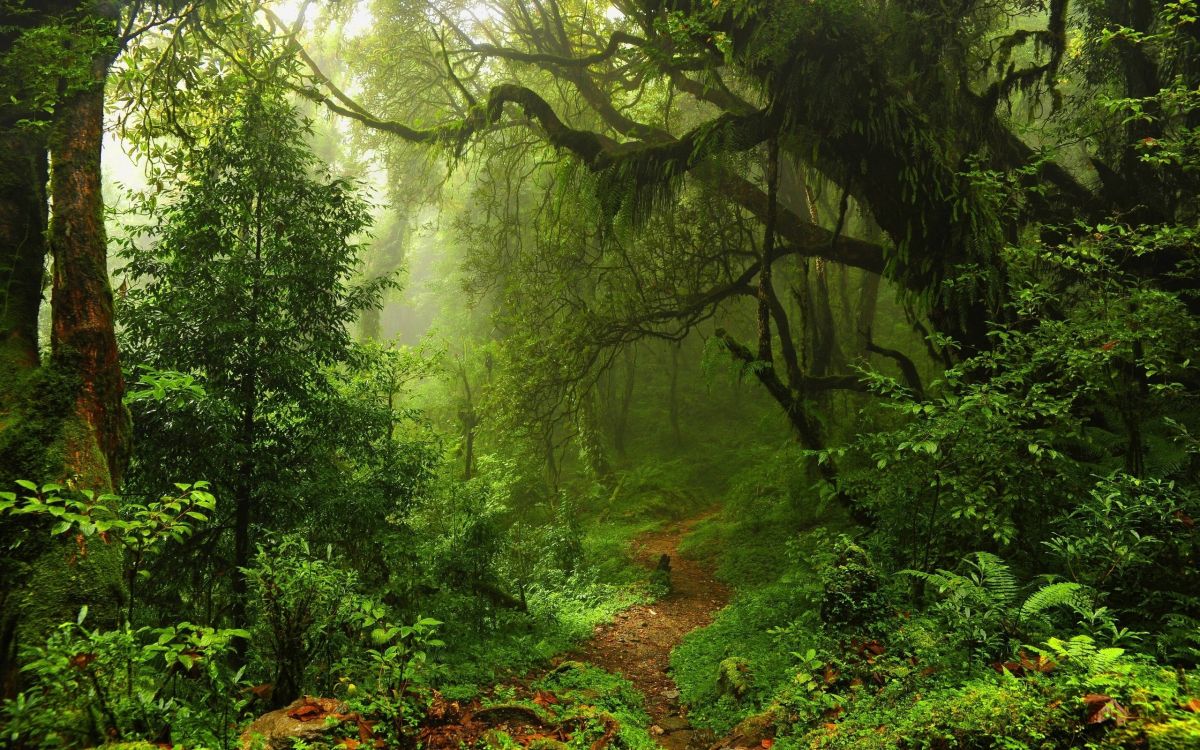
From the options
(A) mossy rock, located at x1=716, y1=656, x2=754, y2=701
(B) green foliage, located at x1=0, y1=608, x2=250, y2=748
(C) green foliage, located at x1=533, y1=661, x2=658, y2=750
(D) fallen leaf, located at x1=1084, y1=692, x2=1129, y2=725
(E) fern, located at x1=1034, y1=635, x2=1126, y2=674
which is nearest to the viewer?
(B) green foliage, located at x1=0, y1=608, x2=250, y2=748

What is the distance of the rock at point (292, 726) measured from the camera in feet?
10.0

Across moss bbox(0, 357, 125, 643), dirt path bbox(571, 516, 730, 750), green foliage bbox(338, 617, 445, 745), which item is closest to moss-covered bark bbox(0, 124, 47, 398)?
moss bbox(0, 357, 125, 643)

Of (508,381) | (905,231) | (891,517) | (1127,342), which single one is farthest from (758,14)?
(508,381)

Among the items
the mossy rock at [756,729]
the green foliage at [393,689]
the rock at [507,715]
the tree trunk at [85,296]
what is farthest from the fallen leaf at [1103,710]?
the tree trunk at [85,296]

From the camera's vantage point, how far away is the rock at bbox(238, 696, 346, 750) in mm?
3050

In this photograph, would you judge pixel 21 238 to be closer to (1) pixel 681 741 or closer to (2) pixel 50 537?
(2) pixel 50 537

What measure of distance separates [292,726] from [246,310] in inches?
196

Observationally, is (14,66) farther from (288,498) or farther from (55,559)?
(288,498)

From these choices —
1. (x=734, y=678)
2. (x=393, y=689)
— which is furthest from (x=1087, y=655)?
(x=393, y=689)

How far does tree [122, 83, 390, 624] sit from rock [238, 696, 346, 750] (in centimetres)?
324

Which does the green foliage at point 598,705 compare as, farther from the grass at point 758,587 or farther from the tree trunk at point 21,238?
the tree trunk at point 21,238

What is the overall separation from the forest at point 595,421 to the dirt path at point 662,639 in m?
0.07

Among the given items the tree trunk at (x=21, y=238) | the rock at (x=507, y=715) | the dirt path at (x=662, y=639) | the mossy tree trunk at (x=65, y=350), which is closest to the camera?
the mossy tree trunk at (x=65, y=350)

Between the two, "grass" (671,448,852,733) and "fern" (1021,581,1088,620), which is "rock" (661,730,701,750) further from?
"fern" (1021,581,1088,620)
